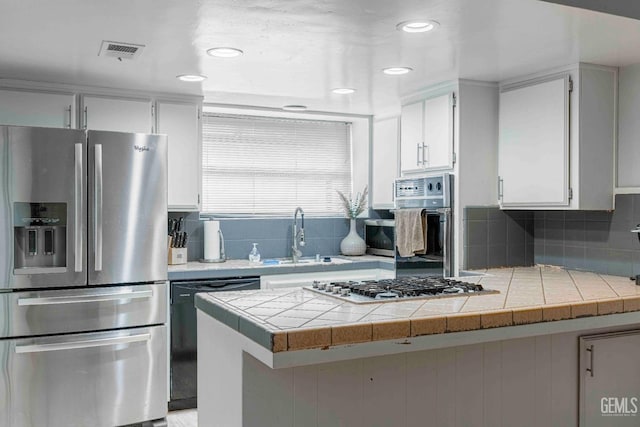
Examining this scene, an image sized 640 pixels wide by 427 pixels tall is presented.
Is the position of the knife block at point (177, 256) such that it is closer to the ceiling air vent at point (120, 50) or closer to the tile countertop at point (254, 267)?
the tile countertop at point (254, 267)

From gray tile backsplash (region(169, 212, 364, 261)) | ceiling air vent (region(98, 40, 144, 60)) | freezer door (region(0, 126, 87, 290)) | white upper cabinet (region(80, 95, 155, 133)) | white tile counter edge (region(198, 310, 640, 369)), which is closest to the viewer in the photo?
white tile counter edge (region(198, 310, 640, 369))

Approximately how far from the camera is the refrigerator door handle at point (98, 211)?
3.49 meters

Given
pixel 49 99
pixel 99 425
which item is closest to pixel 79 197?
pixel 49 99

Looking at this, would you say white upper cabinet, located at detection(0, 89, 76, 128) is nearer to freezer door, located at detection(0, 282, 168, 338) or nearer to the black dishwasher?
freezer door, located at detection(0, 282, 168, 338)

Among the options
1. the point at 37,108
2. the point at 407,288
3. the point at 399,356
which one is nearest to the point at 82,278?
the point at 37,108

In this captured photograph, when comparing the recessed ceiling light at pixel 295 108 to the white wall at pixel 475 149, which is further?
the recessed ceiling light at pixel 295 108

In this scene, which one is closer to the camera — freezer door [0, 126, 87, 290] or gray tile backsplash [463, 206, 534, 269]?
freezer door [0, 126, 87, 290]

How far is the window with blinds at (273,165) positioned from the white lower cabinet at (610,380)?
3.02 meters

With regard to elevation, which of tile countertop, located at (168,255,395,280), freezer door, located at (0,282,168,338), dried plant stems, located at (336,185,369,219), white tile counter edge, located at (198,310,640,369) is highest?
dried plant stems, located at (336,185,369,219)

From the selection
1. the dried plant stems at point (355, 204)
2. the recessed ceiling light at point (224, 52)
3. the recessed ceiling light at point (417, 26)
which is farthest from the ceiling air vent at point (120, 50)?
the dried plant stems at point (355, 204)

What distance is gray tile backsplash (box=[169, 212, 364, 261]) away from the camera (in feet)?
15.4

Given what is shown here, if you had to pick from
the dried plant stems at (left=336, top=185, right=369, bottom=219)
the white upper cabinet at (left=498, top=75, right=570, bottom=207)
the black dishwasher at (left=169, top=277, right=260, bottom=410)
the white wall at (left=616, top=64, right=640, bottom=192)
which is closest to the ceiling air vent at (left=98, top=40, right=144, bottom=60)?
the black dishwasher at (left=169, top=277, right=260, bottom=410)

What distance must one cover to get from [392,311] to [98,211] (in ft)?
6.86

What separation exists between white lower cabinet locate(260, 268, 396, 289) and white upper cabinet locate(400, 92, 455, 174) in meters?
0.86
